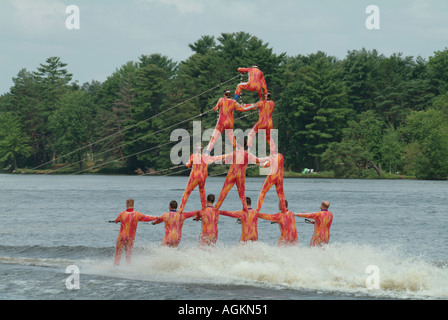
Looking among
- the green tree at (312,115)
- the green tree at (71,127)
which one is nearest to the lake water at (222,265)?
the green tree at (312,115)

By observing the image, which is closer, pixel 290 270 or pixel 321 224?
pixel 290 270

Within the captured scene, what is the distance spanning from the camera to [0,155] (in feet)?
396

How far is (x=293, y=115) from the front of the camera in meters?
100

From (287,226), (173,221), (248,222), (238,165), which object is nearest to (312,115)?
(287,226)

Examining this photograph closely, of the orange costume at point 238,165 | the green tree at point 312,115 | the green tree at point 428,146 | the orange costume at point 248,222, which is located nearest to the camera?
the orange costume at point 238,165

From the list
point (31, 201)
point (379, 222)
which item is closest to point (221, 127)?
point (379, 222)

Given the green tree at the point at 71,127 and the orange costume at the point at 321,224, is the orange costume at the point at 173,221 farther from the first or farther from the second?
the green tree at the point at 71,127

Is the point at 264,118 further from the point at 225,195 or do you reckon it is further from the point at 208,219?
the point at 208,219

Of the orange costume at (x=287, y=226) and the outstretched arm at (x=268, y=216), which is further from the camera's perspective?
the orange costume at (x=287, y=226)

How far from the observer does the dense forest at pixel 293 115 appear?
90.4 m

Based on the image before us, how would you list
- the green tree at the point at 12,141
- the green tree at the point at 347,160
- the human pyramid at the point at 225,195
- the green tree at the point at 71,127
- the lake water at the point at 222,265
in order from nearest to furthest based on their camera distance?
the lake water at the point at 222,265, the human pyramid at the point at 225,195, the green tree at the point at 347,160, the green tree at the point at 71,127, the green tree at the point at 12,141

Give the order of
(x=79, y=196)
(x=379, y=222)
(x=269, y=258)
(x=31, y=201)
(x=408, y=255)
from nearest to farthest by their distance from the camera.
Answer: (x=269, y=258) < (x=408, y=255) < (x=379, y=222) < (x=31, y=201) < (x=79, y=196)
